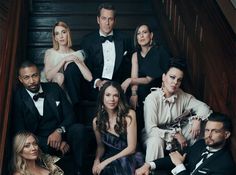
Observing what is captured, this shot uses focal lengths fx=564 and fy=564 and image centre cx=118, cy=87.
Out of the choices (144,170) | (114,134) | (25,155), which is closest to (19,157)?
(25,155)

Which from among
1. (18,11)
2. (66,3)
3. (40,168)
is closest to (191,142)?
(40,168)

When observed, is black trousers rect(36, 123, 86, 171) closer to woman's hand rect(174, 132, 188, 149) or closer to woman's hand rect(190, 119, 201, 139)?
woman's hand rect(174, 132, 188, 149)

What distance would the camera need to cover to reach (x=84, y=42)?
4.75 m

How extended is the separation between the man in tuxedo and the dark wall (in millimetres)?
538

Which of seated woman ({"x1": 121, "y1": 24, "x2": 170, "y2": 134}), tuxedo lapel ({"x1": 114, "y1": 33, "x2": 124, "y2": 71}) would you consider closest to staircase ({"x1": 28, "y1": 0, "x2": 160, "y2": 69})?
tuxedo lapel ({"x1": 114, "y1": 33, "x2": 124, "y2": 71})

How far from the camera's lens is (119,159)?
3.86 m

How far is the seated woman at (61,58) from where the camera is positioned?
14.6 ft

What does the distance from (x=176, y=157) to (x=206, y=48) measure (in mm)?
983

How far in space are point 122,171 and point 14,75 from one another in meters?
1.19

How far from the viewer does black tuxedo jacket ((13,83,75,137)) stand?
A: 403 centimetres

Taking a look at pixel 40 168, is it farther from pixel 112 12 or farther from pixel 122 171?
pixel 112 12

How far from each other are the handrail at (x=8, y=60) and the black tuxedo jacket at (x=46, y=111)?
0.09 meters

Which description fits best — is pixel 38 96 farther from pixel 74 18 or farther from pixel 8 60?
pixel 74 18

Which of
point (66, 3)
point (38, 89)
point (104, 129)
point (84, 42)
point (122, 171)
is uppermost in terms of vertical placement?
point (66, 3)
